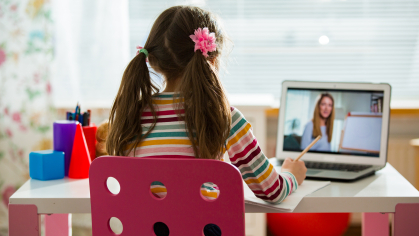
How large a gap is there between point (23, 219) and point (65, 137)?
0.27 metres

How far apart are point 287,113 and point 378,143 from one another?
29 centimetres

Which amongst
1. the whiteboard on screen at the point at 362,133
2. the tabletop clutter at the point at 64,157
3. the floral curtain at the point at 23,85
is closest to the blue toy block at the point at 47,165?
the tabletop clutter at the point at 64,157

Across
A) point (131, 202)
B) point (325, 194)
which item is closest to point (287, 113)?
point (325, 194)

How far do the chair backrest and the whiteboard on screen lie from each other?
669 millimetres

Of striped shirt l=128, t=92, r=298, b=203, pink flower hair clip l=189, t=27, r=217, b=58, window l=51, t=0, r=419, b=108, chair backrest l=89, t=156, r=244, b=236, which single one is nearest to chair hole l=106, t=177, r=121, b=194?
striped shirt l=128, t=92, r=298, b=203

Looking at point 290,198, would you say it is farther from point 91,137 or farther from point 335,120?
point 91,137

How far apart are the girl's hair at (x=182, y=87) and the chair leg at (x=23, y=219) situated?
0.24 metres

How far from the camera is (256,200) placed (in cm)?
89

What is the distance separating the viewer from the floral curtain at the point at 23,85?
2.01 m

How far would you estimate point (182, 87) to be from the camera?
82 cm

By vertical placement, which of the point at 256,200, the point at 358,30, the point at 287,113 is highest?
the point at 358,30

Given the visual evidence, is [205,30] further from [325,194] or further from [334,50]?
[334,50]

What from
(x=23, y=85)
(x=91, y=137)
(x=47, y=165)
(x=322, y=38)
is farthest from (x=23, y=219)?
(x=322, y=38)

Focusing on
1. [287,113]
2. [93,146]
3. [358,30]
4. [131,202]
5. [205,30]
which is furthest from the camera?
[358,30]
